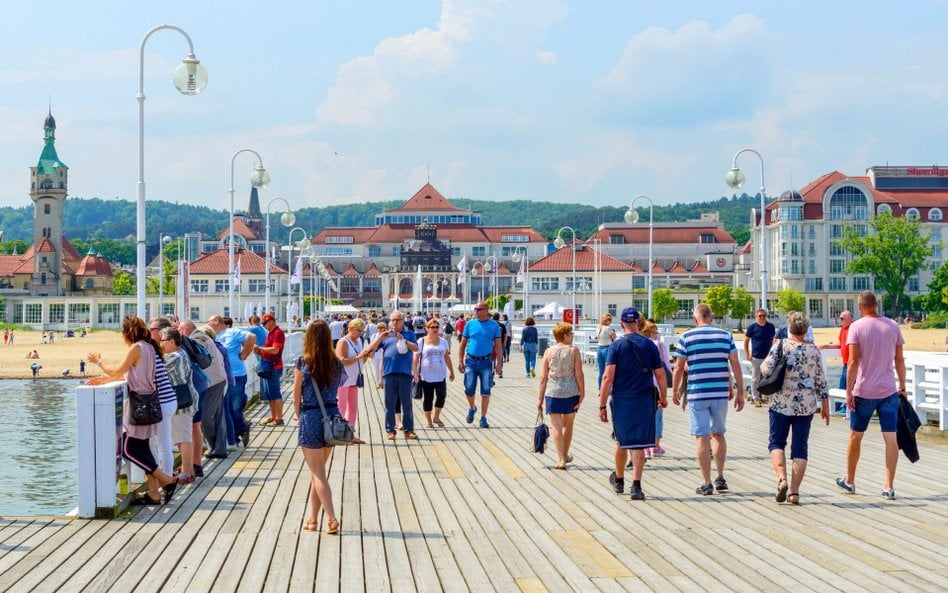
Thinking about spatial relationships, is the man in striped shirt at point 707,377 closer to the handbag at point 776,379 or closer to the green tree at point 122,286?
Answer: the handbag at point 776,379

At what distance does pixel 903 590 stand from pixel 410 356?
9.74 meters

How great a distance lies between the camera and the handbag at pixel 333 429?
8.67 m

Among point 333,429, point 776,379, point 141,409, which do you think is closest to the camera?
point 333,429

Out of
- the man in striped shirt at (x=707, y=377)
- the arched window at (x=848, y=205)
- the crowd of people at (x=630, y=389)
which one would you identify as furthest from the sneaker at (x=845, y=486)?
the arched window at (x=848, y=205)

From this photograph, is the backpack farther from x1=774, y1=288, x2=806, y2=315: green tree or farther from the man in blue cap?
x1=774, y1=288, x2=806, y2=315: green tree

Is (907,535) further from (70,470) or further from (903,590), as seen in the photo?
(70,470)

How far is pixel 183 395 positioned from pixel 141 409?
105 centimetres

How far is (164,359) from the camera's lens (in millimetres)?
10703

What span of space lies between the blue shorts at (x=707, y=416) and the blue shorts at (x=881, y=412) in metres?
1.23

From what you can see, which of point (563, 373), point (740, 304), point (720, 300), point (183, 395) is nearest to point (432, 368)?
point (563, 373)

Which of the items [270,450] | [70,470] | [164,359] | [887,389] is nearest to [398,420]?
[270,450]

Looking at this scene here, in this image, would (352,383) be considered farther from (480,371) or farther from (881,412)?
(881,412)

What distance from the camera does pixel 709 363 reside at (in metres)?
10.6

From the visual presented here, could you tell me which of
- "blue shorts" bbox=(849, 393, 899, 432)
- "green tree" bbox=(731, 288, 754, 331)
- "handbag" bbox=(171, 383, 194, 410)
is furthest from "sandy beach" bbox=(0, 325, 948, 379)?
"handbag" bbox=(171, 383, 194, 410)
